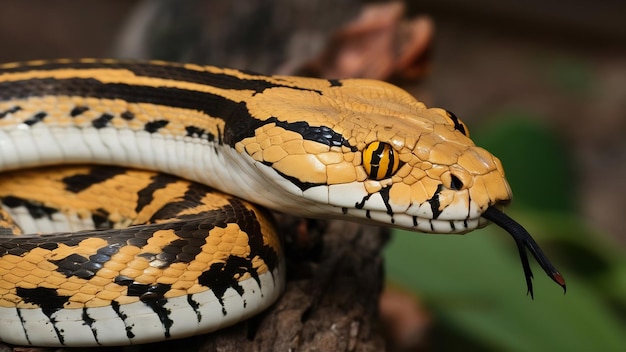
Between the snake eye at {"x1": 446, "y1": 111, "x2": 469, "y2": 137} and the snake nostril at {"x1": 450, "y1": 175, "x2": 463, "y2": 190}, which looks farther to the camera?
the snake eye at {"x1": 446, "y1": 111, "x2": 469, "y2": 137}

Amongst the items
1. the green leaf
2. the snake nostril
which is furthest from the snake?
the green leaf

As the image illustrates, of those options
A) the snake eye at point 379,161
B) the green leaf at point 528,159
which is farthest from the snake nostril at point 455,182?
the green leaf at point 528,159

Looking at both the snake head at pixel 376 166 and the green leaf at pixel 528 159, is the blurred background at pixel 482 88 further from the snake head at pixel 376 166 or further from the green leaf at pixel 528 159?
the snake head at pixel 376 166

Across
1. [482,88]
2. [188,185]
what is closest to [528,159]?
[482,88]

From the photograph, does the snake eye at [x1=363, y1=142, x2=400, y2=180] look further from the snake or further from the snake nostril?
the snake nostril

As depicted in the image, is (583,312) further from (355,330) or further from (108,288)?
(108,288)

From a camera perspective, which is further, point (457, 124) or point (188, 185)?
point (188, 185)

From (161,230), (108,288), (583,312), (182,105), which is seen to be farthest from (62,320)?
(583,312)

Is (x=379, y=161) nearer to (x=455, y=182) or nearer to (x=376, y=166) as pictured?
(x=376, y=166)
